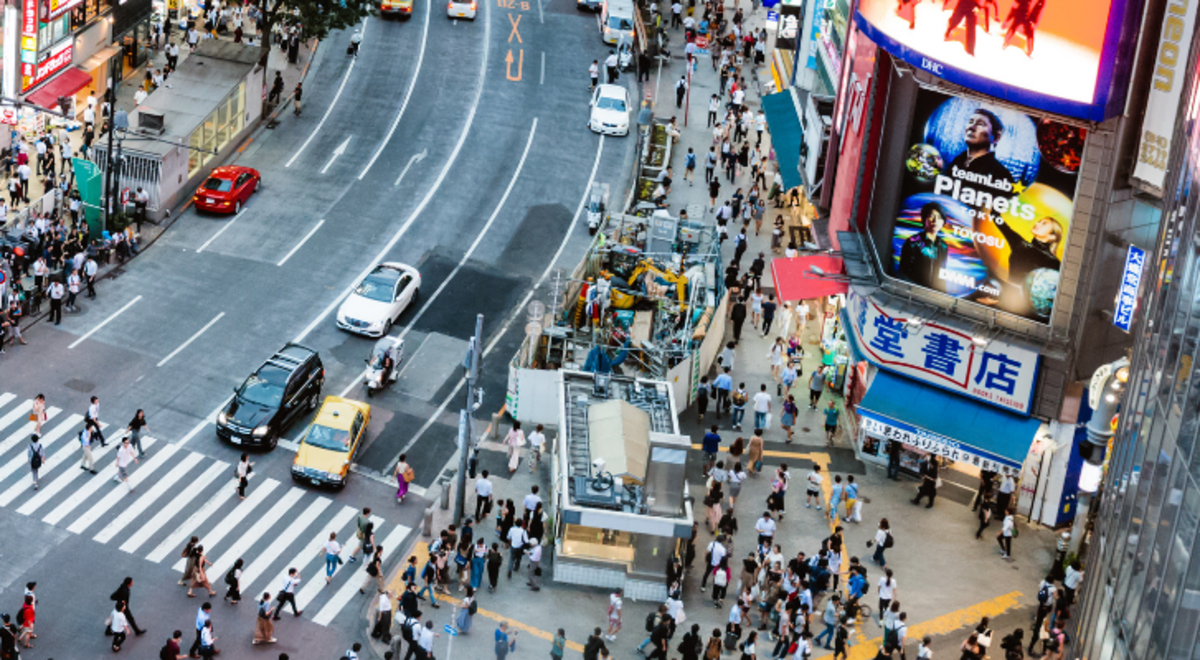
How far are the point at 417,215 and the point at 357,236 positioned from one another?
305cm

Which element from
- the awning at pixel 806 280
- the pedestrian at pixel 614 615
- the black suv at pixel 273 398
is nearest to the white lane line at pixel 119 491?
the black suv at pixel 273 398

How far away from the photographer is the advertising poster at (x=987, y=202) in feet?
128

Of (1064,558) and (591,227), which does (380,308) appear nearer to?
(591,227)

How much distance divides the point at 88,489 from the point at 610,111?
109 ft

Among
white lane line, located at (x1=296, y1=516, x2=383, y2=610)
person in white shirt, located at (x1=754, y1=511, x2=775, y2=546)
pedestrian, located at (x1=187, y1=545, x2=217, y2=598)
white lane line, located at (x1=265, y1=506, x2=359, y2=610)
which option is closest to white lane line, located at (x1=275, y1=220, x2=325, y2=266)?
white lane line, located at (x1=265, y1=506, x2=359, y2=610)

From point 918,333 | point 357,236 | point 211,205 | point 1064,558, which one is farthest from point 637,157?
point 1064,558

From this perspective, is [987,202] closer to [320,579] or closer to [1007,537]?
[1007,537]

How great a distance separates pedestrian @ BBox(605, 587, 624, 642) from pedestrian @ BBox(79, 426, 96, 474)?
578 inches

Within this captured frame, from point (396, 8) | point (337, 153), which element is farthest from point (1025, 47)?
point (396, 8)

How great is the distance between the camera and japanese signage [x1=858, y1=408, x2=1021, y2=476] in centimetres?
4125

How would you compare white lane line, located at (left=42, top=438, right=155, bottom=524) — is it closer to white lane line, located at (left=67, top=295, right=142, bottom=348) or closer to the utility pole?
white lane line, located at (left=67, top=295, right=142, bottom=348)

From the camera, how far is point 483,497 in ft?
136

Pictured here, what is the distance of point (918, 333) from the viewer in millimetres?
42500

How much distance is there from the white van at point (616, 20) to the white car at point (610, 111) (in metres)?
7.90
